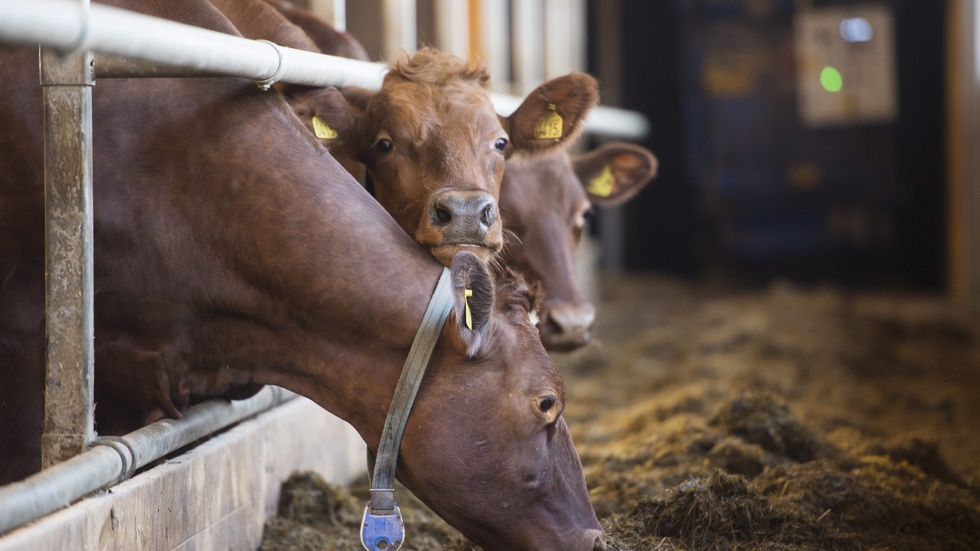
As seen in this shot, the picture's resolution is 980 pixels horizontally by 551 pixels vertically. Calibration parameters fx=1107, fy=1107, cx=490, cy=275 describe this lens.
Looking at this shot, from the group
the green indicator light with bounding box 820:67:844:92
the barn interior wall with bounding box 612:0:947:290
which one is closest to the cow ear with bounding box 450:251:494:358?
the barn interior wall with bounding box 612:0:947:290

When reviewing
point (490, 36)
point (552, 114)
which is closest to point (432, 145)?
point (552, 114)

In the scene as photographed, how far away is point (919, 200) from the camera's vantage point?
1245cm

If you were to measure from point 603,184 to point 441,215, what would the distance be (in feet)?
8.33

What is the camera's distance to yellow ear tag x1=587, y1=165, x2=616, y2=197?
18.4 ft

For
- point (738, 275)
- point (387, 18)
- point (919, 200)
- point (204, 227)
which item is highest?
point (387, 18)

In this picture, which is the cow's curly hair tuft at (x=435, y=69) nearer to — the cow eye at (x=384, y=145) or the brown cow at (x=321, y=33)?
the cow eye at (x=384, y=145)

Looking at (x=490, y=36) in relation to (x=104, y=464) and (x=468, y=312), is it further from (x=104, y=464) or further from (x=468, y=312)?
(x=104, y=464)

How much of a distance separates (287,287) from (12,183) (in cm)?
80

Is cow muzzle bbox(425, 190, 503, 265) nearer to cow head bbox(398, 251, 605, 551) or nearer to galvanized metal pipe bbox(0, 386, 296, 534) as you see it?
cow head bbox(398, 251, 605, 551)

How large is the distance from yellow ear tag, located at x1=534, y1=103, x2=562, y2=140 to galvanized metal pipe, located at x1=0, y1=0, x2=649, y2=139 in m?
1.00

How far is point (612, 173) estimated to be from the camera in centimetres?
561

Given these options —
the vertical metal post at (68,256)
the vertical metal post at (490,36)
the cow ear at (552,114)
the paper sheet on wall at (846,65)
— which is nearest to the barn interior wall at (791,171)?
the paper sheet on wall at (846,65)

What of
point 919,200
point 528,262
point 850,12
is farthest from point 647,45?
point 528,262

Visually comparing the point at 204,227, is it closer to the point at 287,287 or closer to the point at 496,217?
the point at 287,287
